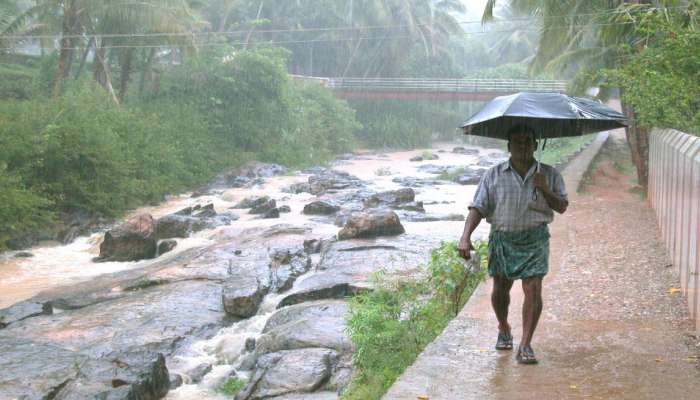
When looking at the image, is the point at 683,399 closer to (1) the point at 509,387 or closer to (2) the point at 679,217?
(1) the point at 509,387

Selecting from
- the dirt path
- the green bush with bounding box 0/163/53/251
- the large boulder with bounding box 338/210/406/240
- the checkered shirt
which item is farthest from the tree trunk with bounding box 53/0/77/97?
the checkered shirt

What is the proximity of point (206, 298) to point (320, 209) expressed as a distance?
8856mm

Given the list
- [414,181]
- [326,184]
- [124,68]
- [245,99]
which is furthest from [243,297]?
[245,99]

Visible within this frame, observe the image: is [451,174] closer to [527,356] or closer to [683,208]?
[683,208]

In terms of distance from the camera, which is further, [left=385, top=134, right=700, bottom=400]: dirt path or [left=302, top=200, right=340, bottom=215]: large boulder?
[left=302, top=200, right=340, bottom=215]: large boulder

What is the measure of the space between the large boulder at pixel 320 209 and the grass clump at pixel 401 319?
11.3m

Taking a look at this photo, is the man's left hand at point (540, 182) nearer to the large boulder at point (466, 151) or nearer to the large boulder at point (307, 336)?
the large boulder at point (307, 336)

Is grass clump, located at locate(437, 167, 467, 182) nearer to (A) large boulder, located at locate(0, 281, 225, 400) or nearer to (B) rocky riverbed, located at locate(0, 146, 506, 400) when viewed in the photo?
(B) rocky riverbed, located at locate(0, 146, 506, 400)

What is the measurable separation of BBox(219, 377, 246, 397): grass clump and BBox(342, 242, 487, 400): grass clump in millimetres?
1623

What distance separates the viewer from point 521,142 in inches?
206

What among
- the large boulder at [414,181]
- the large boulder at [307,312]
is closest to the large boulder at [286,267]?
the large boulder at [307,312]

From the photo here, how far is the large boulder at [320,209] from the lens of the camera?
20.3 metres

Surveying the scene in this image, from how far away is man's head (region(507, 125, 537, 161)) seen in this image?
17.2ft

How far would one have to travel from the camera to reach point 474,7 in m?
112
